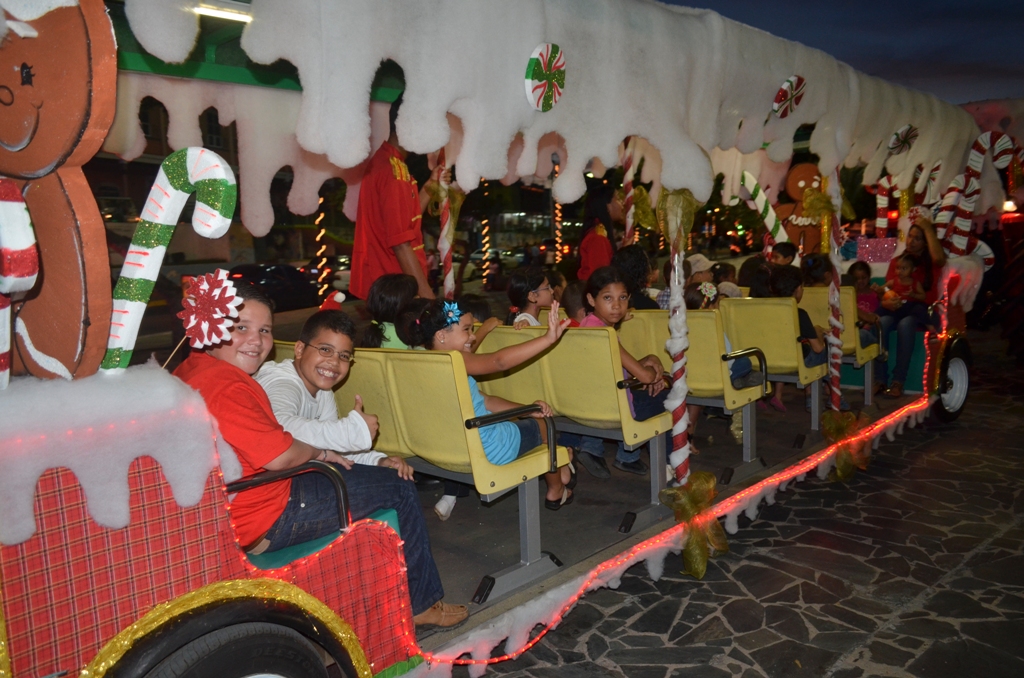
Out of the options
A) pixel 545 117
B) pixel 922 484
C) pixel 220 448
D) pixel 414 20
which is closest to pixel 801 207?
pixel 922 484

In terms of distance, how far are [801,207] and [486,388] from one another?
5.42 meters

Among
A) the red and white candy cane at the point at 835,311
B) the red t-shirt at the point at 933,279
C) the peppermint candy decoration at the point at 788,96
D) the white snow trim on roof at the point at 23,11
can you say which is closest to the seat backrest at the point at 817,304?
the red and white candy cane at the point at 835,311

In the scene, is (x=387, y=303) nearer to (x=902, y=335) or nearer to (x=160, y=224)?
(x=160, y=224)

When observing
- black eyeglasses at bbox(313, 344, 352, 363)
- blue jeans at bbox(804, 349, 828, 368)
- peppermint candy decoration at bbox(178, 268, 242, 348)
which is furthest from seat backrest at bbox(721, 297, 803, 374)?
peppermint candy decoration at bbox(178, 268, 242, 348)

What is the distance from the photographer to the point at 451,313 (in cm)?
359

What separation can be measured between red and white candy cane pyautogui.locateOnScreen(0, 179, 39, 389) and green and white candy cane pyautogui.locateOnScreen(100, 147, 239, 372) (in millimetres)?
270

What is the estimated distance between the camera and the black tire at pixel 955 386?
21.2 feet

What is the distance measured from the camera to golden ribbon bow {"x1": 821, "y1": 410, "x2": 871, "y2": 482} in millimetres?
5188

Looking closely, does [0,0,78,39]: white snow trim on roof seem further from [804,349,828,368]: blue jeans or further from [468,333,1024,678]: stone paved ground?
[804,349,828,368]: blue jeans

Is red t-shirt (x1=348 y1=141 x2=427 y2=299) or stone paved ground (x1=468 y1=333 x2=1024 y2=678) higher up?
red t-shirt (x1=348 y1=141 x2=427 y2=299)

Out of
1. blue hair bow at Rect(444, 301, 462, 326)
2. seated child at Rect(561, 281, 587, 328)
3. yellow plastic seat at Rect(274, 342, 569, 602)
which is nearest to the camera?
yellow plastic seat at Rect(274, 342, 569, 602)

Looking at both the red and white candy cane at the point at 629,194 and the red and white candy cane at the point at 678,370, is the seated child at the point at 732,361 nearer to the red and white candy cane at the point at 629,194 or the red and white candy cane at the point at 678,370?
the red and white candy cane at the point at 678,370

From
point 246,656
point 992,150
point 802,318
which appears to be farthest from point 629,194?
point 246,656

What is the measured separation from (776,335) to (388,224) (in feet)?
9.43
